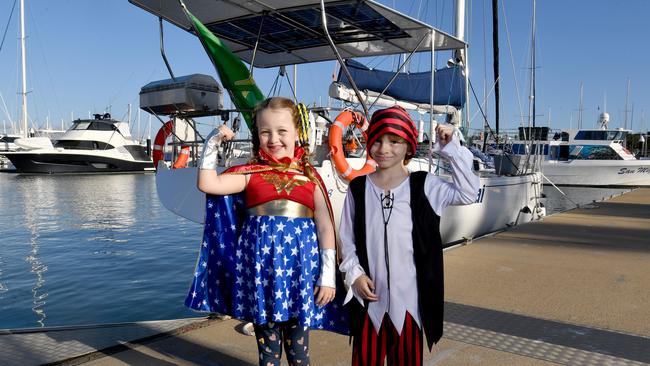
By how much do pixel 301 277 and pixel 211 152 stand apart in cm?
70

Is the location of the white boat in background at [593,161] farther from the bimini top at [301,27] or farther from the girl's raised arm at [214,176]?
the girl's raised arm at [214,176]

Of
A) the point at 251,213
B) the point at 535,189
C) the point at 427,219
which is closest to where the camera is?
the point at 427,219

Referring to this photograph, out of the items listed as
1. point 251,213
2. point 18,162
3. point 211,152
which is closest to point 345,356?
point 251,213

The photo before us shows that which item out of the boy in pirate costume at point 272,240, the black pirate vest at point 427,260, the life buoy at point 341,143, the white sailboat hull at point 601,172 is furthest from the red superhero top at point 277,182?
the white sailboat hull at point 601,172

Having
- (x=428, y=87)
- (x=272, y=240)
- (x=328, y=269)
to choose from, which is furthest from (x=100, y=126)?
(x=328, y=269)

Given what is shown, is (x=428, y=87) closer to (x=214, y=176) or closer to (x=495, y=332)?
(x=495, y=332)

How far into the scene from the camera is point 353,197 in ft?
6.85

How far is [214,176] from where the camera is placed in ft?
7.16

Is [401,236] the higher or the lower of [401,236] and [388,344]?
the higher

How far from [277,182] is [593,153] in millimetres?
28858

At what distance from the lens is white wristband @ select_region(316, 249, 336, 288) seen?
6.88 ft

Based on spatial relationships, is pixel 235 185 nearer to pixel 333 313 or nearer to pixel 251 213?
pixel 251 213

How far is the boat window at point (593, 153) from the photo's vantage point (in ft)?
86.2

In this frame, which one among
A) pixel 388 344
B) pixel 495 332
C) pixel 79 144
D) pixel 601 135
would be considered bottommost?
pixel 495 332
